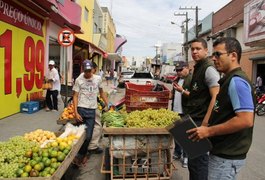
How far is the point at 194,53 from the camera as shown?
4.26 metres

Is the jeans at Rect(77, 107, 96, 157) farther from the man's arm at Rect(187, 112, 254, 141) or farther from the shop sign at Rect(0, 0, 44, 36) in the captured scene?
the shop sign at Rect(0, 0, 44, 36)

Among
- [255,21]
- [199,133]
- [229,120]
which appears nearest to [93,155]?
[199,133]

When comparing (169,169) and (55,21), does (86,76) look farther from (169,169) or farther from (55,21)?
(55,21)

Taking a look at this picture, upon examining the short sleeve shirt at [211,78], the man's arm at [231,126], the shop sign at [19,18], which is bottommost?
Result: the man's arm at [231,126]

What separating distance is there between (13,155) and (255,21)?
2266 cm

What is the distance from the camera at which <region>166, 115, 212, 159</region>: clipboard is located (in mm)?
2904

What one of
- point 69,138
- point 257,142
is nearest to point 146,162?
point 69,138

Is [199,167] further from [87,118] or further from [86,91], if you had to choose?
[86,91]

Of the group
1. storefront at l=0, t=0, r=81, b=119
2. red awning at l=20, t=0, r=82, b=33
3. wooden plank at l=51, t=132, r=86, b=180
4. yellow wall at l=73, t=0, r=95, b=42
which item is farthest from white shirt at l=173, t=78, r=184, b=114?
yellow wall at l=73, t=0, r=95, b=42

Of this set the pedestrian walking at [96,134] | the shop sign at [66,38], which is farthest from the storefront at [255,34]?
the pedestrian walking at [96,134]

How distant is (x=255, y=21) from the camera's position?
23516 mm

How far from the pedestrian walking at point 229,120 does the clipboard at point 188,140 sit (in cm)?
7

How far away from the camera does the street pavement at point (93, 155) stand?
5723 mm

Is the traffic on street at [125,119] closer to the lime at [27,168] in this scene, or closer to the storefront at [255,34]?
the lime at [27,168]
